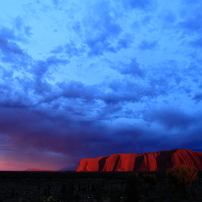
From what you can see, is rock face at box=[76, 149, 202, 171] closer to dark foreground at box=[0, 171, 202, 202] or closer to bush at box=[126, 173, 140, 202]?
dark foreground at box=[0, 171, 202, 202]

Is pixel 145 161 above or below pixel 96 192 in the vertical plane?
above

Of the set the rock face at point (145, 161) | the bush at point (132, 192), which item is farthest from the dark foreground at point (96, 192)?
the rock face at point (145, 161)

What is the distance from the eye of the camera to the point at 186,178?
20.7m

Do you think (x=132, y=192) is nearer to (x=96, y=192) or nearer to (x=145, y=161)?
(x=96, y=192)

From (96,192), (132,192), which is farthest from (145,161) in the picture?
(132,192)

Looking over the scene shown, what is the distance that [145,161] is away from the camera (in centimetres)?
14150

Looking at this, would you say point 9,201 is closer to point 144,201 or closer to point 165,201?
point 144,201

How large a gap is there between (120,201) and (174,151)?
447ft

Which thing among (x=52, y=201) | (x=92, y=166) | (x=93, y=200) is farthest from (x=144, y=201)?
(x=92, y=166)

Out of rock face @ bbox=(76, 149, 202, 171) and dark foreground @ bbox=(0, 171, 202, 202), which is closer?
dark foreground @ bbox=(0, 171, 202, 202)

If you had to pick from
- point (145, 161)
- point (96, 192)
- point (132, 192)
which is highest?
point (145, 161)

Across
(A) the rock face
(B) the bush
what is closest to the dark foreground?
(B) the bush

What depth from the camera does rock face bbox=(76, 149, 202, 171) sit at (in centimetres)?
12975

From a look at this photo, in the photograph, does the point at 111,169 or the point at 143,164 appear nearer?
the point at 143,164
